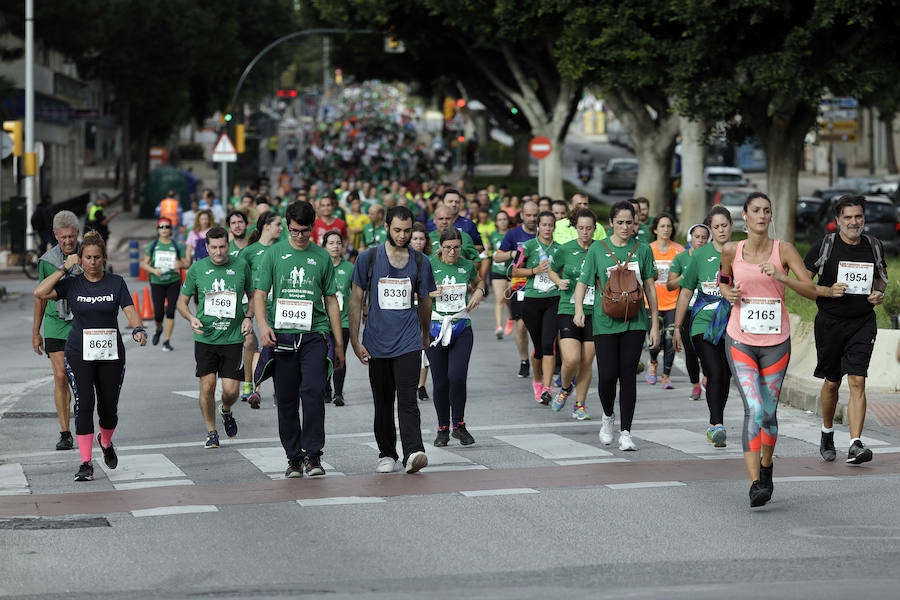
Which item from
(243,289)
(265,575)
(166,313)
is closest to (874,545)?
(265,575)

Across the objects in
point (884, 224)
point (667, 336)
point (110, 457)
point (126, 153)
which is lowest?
point (110, 457)

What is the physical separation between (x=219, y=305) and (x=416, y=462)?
8.45 feet

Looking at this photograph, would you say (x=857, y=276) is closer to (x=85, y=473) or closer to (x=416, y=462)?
(x=416, y=462)

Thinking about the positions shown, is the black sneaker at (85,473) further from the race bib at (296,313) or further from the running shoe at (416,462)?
the running shoe at (416,462)

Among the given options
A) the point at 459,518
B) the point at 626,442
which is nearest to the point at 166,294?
the point at 626,442

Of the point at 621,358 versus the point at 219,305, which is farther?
the point at 219,305

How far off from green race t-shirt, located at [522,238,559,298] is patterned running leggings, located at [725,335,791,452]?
17.9 ft

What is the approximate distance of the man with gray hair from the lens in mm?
11734

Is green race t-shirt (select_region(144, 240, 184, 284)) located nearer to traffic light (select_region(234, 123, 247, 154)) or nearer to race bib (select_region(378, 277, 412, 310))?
race bib (select_region(378, 277, 412, 310))

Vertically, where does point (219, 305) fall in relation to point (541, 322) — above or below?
above

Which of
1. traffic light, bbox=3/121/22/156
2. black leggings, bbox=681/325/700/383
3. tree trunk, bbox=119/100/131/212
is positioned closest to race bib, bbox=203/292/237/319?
black leggings, bbox=681/325/700/383

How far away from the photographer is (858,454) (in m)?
11.0

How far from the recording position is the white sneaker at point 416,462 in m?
10.7

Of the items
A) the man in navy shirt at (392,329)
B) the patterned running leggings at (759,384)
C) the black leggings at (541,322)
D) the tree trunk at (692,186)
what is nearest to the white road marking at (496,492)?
the man in navy shirt at (392,329)
